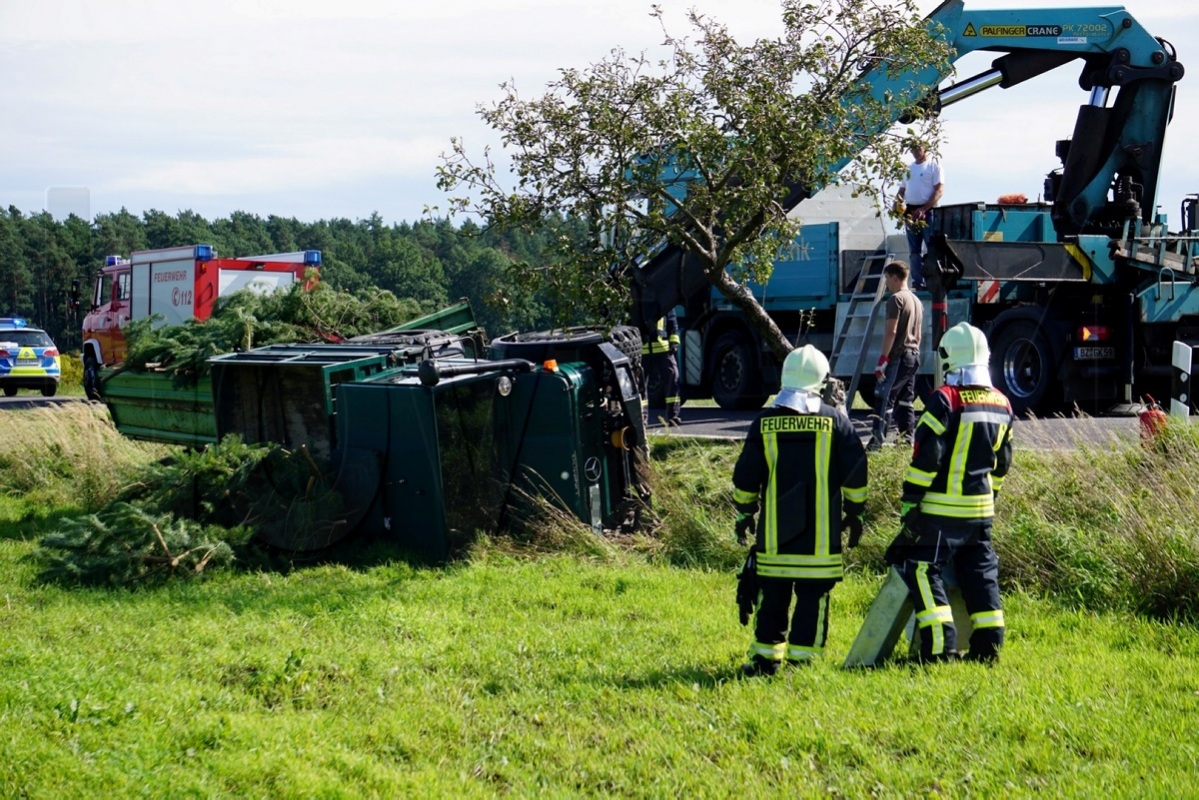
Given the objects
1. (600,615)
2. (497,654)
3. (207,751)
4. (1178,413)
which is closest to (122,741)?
(207,751)

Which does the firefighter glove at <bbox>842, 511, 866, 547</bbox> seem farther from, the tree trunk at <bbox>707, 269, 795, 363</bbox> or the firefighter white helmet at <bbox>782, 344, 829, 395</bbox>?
the tree trunk at <bbox>707, 269, 795, 363</bbox>

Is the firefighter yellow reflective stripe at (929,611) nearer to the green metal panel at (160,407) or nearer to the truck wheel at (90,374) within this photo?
the green metal panel at (160,407)

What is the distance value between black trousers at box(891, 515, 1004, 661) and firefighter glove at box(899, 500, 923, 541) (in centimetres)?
2

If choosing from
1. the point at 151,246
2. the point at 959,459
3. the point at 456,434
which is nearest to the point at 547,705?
the point at 959,459

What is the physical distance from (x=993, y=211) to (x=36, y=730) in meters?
11.9

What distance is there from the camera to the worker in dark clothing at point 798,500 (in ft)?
18.2

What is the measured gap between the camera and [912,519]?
18.4 feet

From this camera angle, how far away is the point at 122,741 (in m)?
4.71

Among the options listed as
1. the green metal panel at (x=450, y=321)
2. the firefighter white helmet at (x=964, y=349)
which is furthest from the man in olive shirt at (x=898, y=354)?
the firefighter white helmet at (x=964, y=349)

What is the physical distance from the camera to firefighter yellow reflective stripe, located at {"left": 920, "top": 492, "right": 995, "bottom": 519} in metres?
5.54

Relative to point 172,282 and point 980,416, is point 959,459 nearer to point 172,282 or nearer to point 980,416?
point 980,416

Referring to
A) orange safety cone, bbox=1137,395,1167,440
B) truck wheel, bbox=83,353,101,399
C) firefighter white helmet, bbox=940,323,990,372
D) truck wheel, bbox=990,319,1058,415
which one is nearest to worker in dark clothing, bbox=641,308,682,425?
truck wheel, bbox=990,319,1058,415

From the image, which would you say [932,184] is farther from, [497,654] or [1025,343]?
[497,654]

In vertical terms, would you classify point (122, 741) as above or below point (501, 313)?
below
